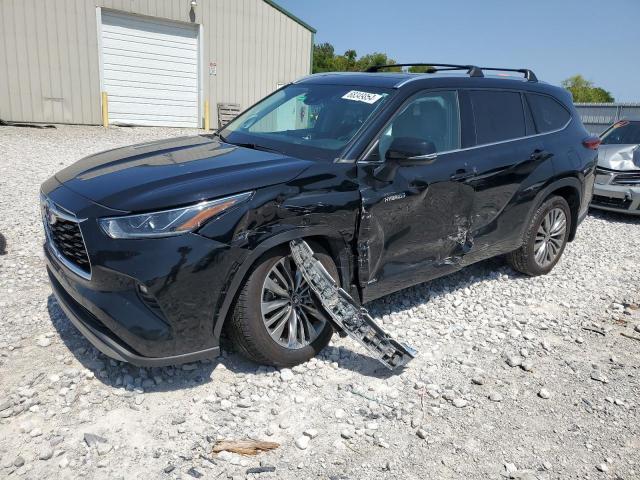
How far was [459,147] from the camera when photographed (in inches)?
162

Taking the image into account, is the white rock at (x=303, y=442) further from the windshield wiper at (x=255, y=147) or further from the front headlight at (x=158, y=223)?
the windshield wiper at (x=255, y=147)

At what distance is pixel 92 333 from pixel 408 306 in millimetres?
2577

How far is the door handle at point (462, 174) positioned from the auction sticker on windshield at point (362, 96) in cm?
82

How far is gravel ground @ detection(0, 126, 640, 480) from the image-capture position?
2.65 m

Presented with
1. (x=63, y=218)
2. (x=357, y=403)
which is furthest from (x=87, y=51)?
(x=357, y=403)

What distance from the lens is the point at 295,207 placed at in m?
3.09

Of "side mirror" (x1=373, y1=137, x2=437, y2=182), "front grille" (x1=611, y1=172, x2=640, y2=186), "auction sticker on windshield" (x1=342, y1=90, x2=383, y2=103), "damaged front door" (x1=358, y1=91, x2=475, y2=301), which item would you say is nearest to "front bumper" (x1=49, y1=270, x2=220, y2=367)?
"damaged front door" (x1=358, y1=91, x2=475, y2=301)

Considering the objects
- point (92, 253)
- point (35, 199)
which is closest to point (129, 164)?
point (92, 253)

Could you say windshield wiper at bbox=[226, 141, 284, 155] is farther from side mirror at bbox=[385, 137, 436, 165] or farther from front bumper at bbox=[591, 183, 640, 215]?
front bumper at bbox=[591, 183, 640, 215]

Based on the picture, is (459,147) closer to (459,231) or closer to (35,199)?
(459,231)

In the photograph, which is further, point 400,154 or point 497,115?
point 497,115

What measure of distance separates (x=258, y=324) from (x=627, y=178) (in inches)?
297

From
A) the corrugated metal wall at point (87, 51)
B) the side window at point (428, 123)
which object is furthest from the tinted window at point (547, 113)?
the corrugated metal wall at point (87, 51)

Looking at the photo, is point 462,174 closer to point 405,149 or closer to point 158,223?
point 405,149
